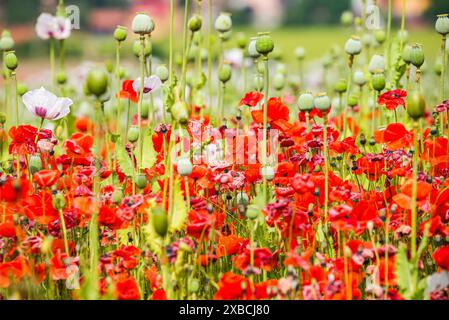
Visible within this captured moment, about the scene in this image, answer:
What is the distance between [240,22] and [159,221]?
14.3 m

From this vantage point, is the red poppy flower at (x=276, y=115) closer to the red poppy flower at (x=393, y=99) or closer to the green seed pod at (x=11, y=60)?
the red poppy flower at (x=393, y=99)

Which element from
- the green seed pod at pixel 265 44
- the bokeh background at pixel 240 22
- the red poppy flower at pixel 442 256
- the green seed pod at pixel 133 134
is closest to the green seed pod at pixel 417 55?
the green seed pod at pixel 265 44

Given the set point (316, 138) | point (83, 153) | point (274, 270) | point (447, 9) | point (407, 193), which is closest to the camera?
point (407, 193)

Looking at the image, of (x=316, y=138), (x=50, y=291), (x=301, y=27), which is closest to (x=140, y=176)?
(x=50, y=291)

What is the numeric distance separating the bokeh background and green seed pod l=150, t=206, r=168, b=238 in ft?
27.1

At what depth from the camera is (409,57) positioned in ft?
5.73

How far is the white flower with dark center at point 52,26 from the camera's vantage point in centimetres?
168

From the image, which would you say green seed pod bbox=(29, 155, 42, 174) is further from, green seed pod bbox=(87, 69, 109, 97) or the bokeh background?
the bokeh background

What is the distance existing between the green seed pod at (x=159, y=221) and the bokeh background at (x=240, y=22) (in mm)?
8270

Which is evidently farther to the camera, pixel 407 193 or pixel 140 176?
pixel 140 176

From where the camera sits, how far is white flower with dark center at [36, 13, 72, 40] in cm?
168

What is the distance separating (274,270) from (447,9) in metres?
10.9
